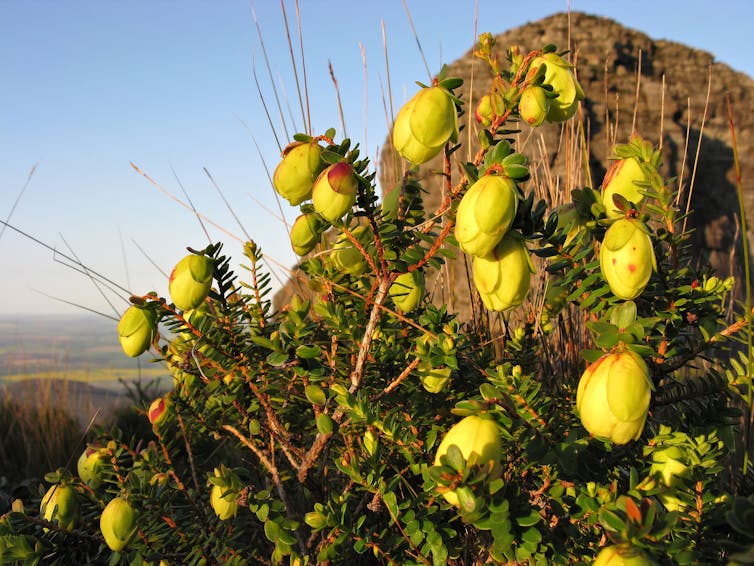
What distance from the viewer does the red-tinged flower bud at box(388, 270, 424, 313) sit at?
701 millimetres

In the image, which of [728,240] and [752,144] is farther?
[752,144]

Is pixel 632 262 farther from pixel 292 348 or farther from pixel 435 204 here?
pixel 435 204

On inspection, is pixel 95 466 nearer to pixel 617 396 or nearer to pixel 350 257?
pixel 350 257

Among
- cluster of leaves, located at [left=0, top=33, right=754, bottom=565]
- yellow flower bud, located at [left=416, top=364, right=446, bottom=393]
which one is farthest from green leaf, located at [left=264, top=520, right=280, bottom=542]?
yellow flower bud, located at [left=416, top=364, right=446, bottom=393]

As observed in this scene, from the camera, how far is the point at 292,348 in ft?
2.42

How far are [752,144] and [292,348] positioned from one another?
795 cm

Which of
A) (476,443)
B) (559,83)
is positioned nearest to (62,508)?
(476,443)

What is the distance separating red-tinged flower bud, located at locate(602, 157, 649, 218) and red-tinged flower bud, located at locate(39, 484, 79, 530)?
0.80 meters

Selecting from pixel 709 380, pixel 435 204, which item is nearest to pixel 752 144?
pixel 435 204

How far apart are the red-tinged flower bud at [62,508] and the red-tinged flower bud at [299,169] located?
546 mm

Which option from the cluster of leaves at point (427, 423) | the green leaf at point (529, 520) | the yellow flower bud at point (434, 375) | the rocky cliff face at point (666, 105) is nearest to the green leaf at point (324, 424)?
the cluster of leaves at point (427, 423)

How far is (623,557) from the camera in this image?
1.44 feet

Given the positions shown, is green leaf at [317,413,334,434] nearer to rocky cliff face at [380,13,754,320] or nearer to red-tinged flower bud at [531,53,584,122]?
red-tinged flower bud at [531,53,584,122]

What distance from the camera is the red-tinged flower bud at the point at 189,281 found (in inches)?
27.1
